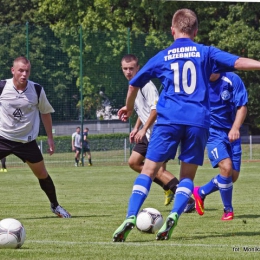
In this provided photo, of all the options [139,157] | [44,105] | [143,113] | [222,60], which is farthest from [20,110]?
[222,60]

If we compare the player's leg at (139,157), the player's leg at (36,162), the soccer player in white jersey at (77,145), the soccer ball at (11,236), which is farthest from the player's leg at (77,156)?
the soccer ball at (11,236)

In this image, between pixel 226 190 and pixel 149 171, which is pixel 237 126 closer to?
pixel 226 190

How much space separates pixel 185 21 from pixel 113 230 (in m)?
2.49

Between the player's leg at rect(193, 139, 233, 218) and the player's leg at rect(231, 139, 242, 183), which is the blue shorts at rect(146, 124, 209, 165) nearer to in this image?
the player's leg at rect(193, 139, 233, 218)

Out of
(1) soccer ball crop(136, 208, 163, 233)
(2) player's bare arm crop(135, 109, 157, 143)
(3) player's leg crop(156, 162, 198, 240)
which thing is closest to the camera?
(3) player's leg crop(156, 162, 198, 240)

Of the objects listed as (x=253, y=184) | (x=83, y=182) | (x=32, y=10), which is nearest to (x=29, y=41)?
(x=83, y=182)

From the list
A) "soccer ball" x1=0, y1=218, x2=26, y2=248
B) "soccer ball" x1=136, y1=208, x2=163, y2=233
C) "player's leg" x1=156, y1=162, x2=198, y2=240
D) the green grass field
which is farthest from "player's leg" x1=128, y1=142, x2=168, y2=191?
"soccer ball" x1=0, y1=218, x2=26, y2=248

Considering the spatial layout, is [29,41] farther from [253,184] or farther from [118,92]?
[253,184]

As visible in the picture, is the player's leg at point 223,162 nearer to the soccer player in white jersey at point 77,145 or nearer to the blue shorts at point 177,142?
the blue shorts at point 177,142

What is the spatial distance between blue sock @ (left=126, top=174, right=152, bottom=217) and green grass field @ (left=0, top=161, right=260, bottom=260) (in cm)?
32

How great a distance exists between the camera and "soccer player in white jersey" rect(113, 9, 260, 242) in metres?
7.30

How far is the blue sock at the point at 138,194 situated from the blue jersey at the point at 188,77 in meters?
0.58

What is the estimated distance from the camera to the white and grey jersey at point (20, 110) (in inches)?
395

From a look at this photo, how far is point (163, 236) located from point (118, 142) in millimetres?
27031
